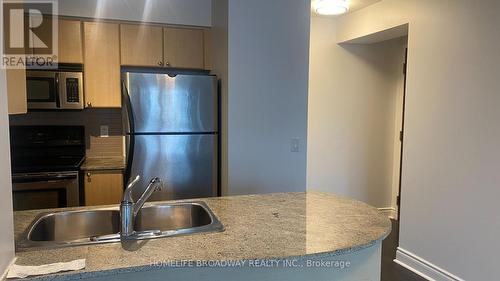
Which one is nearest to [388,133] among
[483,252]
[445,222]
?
[445,222]

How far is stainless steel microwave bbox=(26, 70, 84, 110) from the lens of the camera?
3.01 metres

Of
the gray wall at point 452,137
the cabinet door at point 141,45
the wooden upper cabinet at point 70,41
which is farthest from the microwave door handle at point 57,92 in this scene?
the gray wall at point 452,137

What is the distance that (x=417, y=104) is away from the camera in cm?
322

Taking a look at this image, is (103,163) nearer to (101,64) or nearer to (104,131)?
(104,131)

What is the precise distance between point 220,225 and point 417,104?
2.43 metres

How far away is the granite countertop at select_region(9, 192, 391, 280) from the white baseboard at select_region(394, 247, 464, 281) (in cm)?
155

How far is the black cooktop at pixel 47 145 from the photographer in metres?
3.20

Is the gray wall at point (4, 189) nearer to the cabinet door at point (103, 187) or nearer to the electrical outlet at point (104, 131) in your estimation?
the cabinet door at point (103, 187)

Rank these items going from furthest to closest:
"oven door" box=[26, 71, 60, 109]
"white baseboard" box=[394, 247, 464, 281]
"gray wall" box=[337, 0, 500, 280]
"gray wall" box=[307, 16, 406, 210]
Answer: "gray wall" box=[307, 16, 406, 210], "oven door" box=[26, 71, 60, 109], "white baseboard" box=[394, 247, 464, 281], "gray wall" box=[337, 0, 500, 280]

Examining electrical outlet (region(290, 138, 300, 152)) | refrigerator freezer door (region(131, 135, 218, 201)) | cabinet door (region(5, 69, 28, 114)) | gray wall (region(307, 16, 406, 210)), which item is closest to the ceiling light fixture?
gray wall (region(307, 16, 406, 210))

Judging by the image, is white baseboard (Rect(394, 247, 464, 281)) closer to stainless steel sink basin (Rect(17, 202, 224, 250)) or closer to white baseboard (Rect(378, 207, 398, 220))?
white baseboard (Rect(378, 207, 398, 220))

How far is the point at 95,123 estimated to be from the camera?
3.62m

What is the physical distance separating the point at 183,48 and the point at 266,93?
37.0 inches

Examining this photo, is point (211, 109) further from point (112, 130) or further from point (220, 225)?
point (220, 225)
